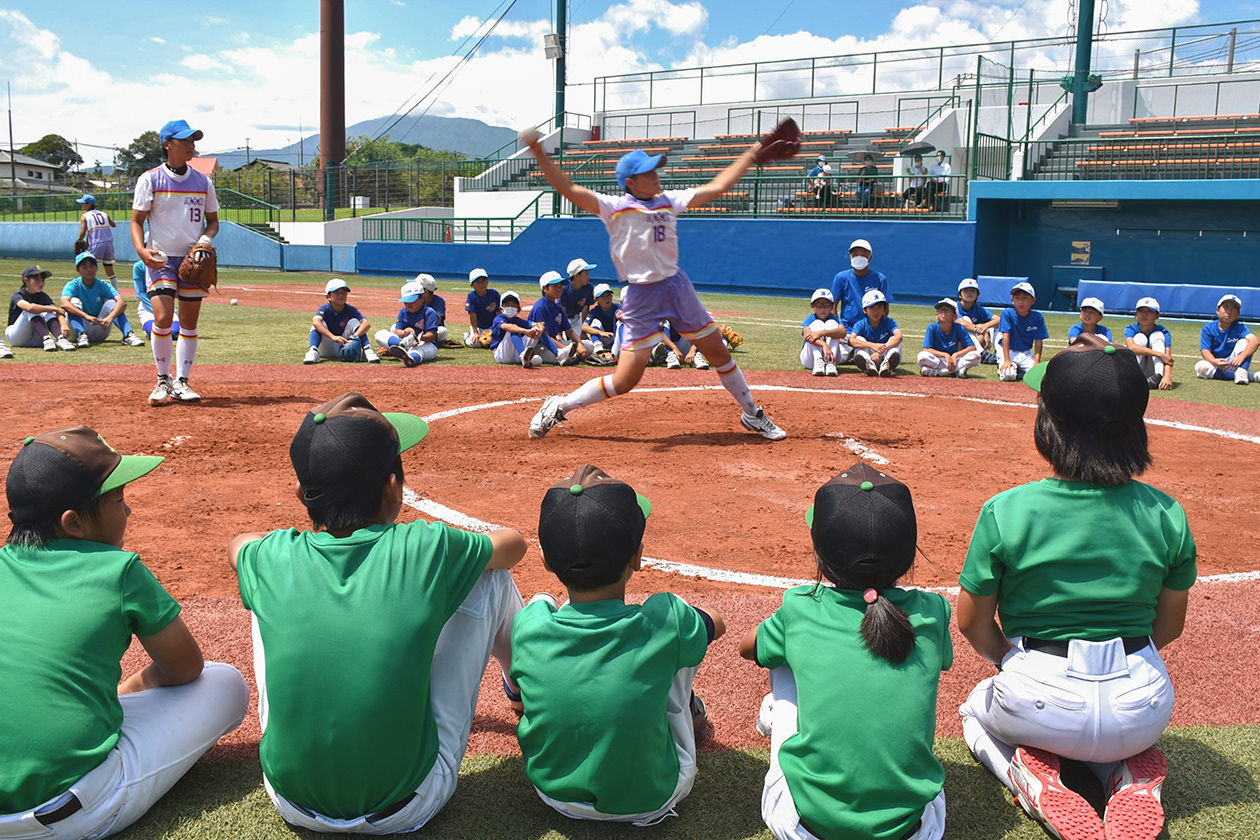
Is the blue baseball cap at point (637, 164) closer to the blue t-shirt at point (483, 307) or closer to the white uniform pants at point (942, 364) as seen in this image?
the white uniform pants at point (942, 364)

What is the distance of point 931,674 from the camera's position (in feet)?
10.0

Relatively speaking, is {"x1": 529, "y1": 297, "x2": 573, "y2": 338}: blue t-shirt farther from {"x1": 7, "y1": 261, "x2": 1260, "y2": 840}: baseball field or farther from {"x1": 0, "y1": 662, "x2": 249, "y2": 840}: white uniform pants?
{"x1": 0, "y1": 662, "x2": 249, "y2": 840}: white uniform pants

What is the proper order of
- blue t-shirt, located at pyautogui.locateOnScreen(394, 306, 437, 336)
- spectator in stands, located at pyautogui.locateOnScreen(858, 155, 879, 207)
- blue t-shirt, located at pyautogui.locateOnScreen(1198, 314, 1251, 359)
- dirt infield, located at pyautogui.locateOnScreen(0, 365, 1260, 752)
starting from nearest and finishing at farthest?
1. dirt infield, located at pyautogui.locateOnScreen(0, 365, 1260, 752)
2. blue t-shirt, located at pyautogui.locateOnScreen(1198, 314, 1251, 359)
3. blue t-shirt, located at pyautogui.locateOnScreen(394, 306, 437, 336)
4. spectator in stands, located at pyautogui.locateOnScreen(858, 155, 879, 207)

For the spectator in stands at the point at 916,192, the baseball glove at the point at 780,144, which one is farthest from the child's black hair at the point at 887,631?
the spectator in stands at the point at 916,192

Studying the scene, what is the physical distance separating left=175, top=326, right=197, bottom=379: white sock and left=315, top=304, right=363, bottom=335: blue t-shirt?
360 centimetres

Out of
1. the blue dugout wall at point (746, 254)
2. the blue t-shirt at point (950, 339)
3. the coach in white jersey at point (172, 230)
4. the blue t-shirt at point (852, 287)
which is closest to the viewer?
the coach in white jersey at point (172, 230)

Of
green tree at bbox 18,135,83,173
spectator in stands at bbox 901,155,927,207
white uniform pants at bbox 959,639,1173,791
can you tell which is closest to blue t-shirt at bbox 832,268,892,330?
white uniform pants at bbox 959,639,1173,791

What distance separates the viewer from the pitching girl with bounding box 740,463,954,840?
9.59ft

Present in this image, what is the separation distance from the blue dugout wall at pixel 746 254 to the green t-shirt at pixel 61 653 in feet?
75.2

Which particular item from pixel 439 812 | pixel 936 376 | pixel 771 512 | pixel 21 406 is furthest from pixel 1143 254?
pixel 439 812

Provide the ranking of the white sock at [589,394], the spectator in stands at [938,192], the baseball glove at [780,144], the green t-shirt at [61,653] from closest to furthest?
the green t-shirt at [61,653], the baseball glove at [780,144], the white sock at [589,394], the spectator in stands at [938,192]

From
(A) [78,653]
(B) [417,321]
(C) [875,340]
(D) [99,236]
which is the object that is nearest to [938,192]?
(C) [875,340]

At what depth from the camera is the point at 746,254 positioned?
28078 millimetres

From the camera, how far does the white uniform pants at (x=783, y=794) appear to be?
→ 302 cm
